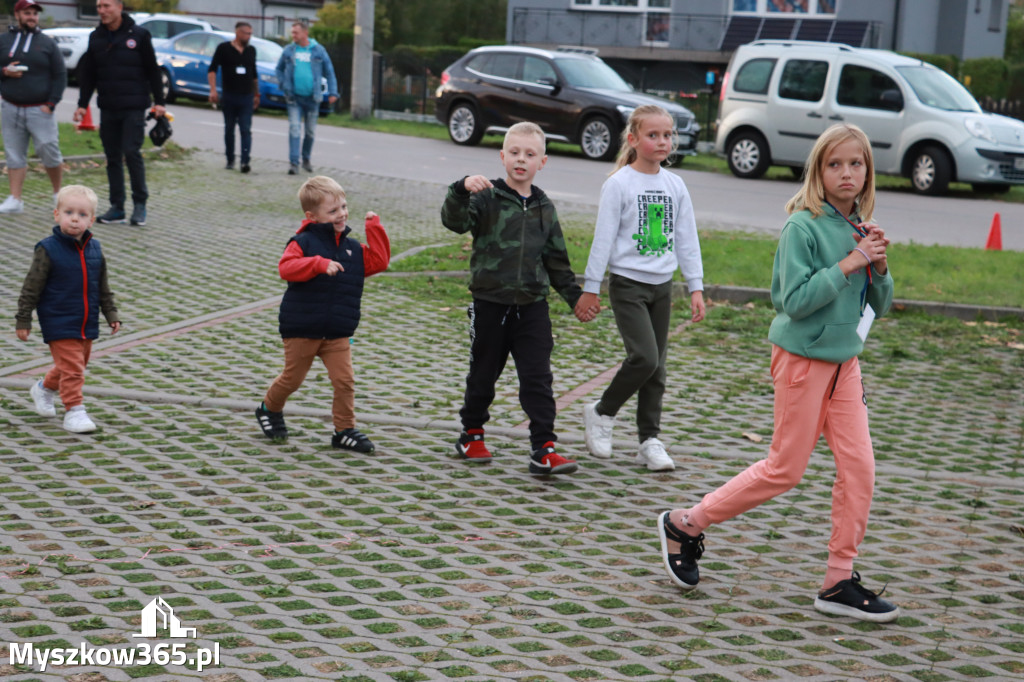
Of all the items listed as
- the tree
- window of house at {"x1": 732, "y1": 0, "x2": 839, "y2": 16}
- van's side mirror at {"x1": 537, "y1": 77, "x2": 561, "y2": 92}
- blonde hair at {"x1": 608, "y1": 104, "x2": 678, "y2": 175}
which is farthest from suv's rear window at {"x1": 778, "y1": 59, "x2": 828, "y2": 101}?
the tree

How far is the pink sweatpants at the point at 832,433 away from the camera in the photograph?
4.55 meters

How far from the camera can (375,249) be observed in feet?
20.6

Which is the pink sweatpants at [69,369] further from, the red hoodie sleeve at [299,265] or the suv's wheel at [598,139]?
the suv's wheel at [598,139]

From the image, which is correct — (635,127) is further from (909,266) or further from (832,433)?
(909,266)

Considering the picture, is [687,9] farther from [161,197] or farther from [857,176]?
[857,176]

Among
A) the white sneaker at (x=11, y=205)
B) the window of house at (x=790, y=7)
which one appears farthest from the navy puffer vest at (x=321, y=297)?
the window of house at (x=790, y=7)

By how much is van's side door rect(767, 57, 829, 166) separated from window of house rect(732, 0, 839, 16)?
13794 mm

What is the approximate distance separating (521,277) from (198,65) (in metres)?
22.9

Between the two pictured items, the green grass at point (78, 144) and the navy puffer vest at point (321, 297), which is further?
A: the green grass at point (78, 144)

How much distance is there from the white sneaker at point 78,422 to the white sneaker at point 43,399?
0.84 ft

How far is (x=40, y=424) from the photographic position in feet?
21.3

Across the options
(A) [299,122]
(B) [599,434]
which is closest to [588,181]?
(A) [299,122]

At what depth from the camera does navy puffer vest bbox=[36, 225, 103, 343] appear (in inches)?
251

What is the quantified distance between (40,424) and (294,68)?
11326 mm
